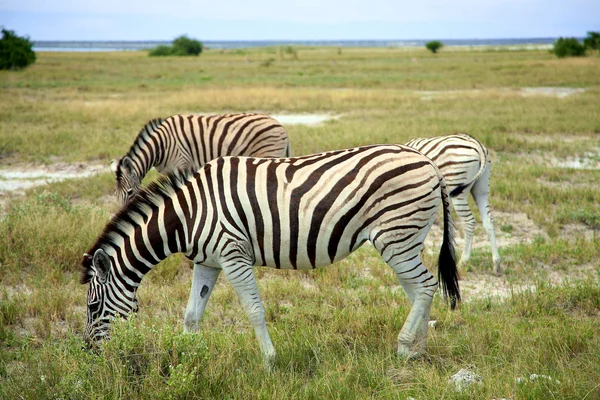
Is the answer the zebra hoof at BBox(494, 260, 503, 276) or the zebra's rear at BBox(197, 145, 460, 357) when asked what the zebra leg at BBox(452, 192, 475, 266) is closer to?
the zebra hoof at BBox(494, 260, 503, 276)

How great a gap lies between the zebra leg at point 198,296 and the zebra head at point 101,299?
0.52 m

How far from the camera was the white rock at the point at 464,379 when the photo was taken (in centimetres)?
407

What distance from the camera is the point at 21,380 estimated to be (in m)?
4.02

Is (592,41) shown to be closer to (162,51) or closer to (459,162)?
(162,51)

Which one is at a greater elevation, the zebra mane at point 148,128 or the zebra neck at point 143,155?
the zebra mane at point 148,128

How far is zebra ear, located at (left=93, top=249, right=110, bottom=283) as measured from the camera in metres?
4.34

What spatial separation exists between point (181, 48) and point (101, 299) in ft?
240

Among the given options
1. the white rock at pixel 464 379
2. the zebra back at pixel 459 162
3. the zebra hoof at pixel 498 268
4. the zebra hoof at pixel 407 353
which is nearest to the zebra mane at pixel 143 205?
the zebra hoof at pixel 407 353

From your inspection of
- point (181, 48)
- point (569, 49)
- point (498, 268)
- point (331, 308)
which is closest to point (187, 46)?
point (181, 48)

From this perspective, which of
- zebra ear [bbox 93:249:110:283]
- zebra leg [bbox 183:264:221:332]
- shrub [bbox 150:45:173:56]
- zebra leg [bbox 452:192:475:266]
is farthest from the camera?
shrub [bbox 150:45:173:56]

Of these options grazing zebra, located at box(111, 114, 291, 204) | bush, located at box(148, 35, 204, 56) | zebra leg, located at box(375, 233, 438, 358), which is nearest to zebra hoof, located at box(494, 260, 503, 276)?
zebra leg, located at box(375, 233, 438, 358)

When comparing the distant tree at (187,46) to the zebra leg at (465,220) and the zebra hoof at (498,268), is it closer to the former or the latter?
→ the zebra leg at (465,220)

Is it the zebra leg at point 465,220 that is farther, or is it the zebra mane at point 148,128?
the zebra mane at point 148,128

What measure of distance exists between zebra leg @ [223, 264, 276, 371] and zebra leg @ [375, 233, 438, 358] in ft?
3.47
